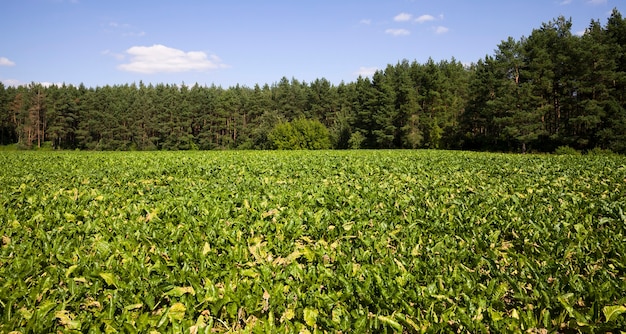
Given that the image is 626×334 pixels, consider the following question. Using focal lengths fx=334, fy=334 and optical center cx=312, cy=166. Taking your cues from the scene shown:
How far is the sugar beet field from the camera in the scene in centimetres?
305

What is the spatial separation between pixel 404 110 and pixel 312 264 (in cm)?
5814

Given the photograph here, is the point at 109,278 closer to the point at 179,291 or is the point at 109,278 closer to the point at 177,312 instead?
the point at 179,291

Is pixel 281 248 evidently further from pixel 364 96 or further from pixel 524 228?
pixel 364 96

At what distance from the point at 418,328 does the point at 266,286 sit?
5.02 feet

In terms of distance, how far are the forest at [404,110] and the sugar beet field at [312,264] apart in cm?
3833

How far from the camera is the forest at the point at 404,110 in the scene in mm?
37594

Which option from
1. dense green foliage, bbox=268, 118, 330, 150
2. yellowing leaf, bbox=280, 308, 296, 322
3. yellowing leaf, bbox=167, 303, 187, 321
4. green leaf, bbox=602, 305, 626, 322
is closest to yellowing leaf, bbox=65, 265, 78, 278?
yellowing leaf, bbox=167, 303, 187, 321

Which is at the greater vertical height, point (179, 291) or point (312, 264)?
point (179, 291)

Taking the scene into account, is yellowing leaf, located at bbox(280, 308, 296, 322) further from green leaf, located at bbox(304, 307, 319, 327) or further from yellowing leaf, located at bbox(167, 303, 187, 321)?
yellowing leaf, located at bbox(167, 303, 187, 321)

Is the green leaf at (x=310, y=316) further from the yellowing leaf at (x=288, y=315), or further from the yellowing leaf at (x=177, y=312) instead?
the yellowing leaf at (x=177, y=312)

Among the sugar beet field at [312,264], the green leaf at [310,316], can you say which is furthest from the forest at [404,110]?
the green leaf at [310,316]

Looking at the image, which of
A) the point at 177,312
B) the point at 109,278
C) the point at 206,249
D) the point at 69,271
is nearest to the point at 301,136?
the point at 206,249

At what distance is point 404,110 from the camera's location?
5922 centimetres

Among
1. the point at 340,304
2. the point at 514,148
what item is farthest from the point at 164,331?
the point at 514,148
